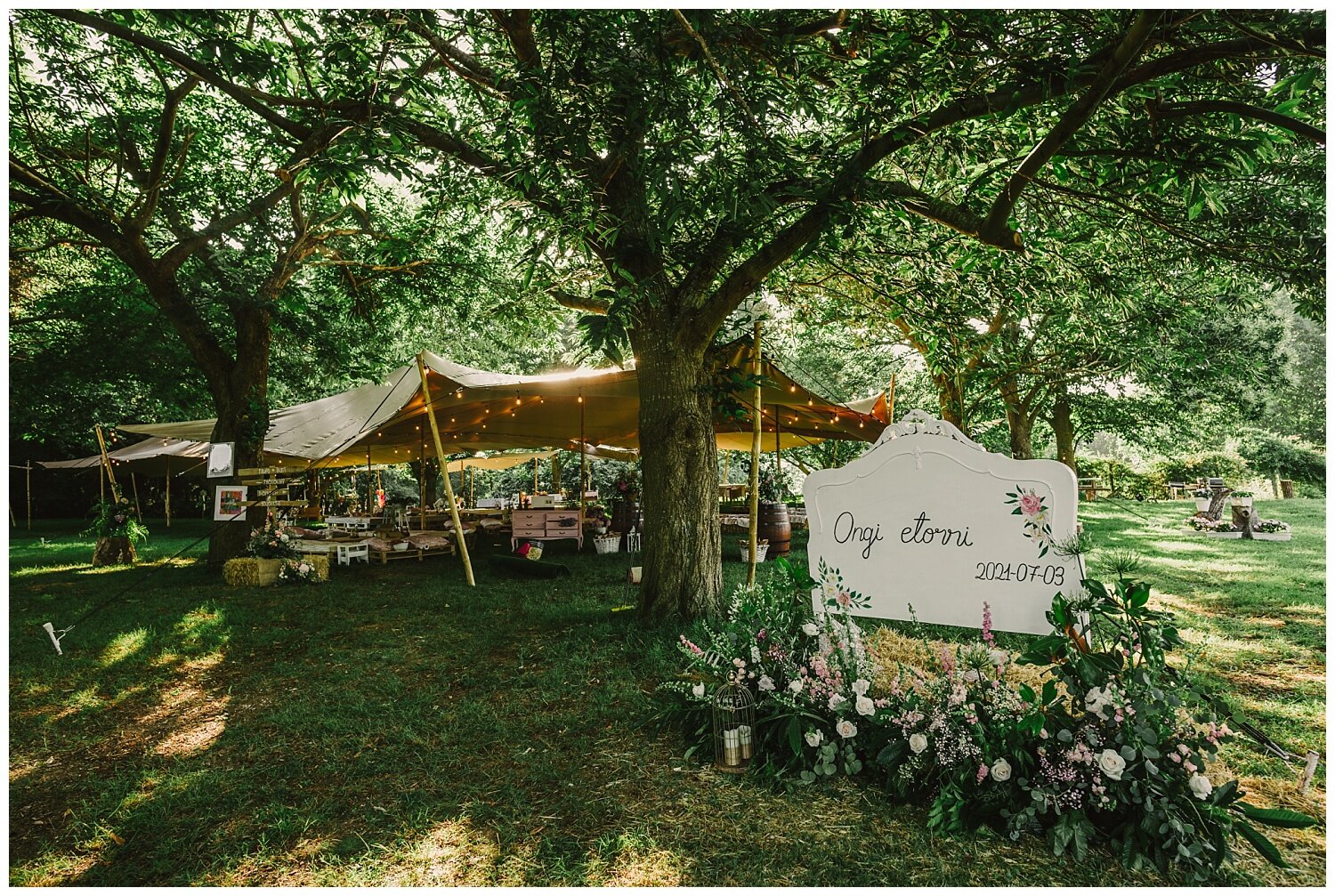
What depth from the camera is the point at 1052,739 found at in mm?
2566

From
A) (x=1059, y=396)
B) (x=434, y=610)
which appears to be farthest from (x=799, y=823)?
(x=1059, y=396)

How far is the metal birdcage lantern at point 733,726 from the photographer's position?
10.2 ft

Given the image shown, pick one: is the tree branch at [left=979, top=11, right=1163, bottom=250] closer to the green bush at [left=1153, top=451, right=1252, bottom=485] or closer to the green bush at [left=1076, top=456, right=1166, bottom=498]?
the green bush at [left=1076, top=456, right=1166, bottom=498]

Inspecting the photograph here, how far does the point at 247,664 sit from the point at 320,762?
7.53ft

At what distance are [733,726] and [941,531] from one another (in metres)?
1.40

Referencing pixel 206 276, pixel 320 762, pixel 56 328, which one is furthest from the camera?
pixel 56 328

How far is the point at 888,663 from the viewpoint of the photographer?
159 inches

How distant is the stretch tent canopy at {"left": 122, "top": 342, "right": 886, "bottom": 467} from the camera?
7738 mm

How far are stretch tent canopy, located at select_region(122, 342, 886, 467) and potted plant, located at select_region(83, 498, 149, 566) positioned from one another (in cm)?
221

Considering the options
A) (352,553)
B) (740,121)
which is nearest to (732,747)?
(740,121)

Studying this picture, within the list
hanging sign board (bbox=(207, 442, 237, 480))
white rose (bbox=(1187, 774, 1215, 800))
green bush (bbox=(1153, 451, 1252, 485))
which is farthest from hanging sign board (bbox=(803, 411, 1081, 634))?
green bush (bbox=(1153, 451, 1252, 485))

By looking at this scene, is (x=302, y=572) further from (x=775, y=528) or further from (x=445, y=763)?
(x=445, y=763)

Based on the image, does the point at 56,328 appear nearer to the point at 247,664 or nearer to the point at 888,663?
the point at 247,664

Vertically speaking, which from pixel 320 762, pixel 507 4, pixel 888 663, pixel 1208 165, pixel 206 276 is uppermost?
pixel 206 276
